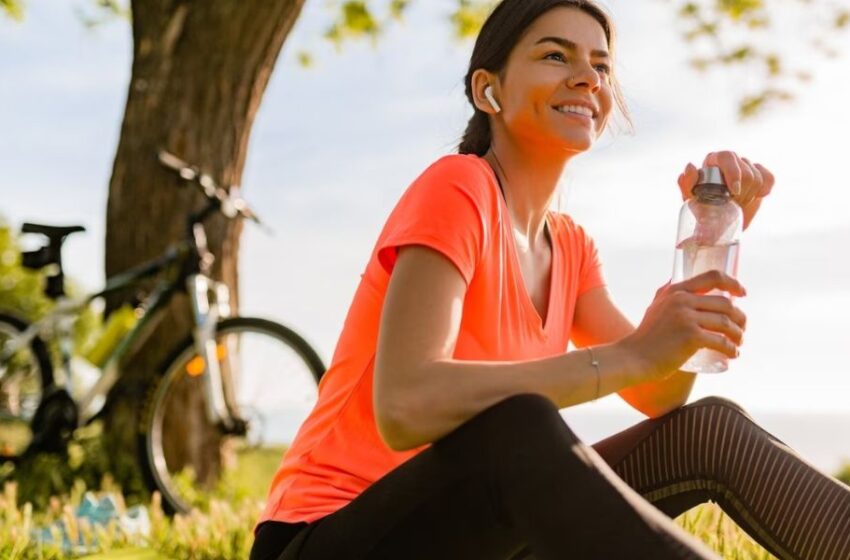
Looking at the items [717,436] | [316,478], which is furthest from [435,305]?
[717,436]

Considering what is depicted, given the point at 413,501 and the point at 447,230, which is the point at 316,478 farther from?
the point at 447,230

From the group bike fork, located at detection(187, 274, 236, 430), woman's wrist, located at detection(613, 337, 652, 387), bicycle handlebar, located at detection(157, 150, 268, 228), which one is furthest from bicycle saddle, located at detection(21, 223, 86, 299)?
woman's wrist, located at detection(613, 337, 652, 387)

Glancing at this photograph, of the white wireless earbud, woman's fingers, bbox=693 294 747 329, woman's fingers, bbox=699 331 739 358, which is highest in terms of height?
the white wireless earbud

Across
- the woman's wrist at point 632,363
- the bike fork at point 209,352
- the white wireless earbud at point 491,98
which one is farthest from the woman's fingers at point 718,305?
the bike fork at point 209,352

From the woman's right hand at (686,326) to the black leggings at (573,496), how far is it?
25 centimetres

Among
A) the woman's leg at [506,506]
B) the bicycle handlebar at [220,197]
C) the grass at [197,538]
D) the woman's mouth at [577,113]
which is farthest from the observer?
the bicycle handlebar at [220,197]

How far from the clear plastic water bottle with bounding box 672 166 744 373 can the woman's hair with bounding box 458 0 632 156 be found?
0.34 m

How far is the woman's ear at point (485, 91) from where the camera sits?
2.55 metres

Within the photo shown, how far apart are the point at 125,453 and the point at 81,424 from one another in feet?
1.69

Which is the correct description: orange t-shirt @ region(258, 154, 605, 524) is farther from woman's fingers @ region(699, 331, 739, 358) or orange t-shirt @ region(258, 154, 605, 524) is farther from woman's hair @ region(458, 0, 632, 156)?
woman's fingers @ region(699, 331, 739, 358)

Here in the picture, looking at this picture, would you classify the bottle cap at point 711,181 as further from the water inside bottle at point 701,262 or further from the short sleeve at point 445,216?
the short sleeve at point 445,216

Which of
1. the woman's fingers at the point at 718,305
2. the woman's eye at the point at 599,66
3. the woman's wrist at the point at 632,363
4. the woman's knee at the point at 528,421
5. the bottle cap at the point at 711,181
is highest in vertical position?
the woman's eye at the point at 599,66

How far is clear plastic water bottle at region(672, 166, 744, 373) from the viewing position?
8.03ft

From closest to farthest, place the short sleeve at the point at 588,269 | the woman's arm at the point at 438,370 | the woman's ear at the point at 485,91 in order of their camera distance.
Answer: the woman's arm at the point at 438,370
the woman's ear at the point at 485,91
the short sleeve at the point at 588,269
